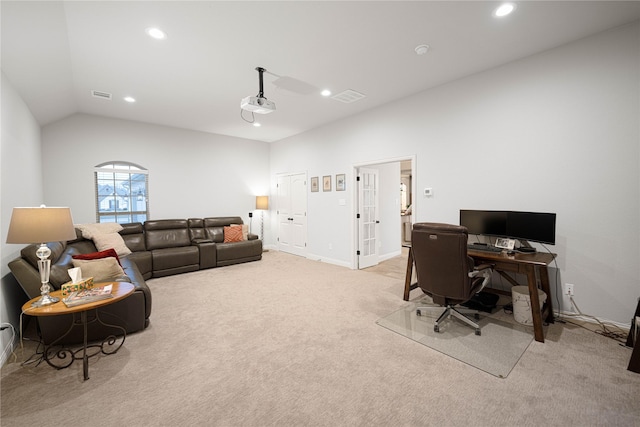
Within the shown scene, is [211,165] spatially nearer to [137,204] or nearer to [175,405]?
[137,204]

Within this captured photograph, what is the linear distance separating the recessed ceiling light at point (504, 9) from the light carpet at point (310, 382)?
297 centimetres

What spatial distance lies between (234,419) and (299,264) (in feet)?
13.1

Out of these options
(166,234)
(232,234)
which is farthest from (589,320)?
(166,234)

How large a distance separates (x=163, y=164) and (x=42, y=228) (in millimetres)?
4177

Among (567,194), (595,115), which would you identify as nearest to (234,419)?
(567,194)

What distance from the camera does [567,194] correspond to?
9.45ft

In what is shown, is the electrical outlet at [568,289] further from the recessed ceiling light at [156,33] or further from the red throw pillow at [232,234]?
the red throw pillow at [232,234]

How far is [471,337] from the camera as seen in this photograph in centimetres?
255

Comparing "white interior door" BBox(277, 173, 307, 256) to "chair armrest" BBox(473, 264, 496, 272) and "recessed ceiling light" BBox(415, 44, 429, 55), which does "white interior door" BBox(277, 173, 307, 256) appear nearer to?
"recessed ceiling light" BBox(415, 44, 429, 55)

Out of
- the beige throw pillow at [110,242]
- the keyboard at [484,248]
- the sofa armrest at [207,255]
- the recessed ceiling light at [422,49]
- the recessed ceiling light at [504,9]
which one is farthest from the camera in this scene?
the sofa armrest at [207,255]

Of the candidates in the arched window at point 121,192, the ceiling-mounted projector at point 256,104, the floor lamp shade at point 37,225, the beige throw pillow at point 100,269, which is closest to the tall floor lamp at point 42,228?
the floor lamp shade at point 37,225

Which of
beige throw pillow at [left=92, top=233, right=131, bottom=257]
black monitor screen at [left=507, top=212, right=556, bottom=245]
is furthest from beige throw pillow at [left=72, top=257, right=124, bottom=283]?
black monitor screen at [left=507, top=212, right=556, bottom=245]

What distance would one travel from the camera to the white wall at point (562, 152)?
2.59 metres

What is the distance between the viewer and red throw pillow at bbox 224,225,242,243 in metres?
5.83
